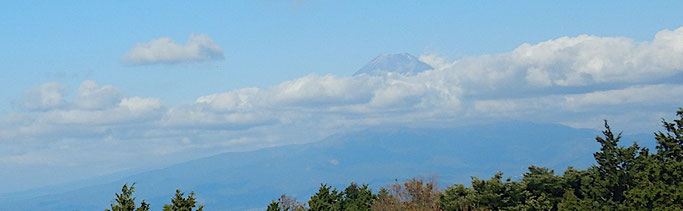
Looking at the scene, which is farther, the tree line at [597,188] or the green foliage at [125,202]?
the tree line at [597,188]

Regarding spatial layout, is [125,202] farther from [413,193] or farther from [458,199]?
[413,193]

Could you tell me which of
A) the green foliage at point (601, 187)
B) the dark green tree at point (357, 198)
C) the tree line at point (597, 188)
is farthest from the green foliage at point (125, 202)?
the dark green tree at point (357, 198)

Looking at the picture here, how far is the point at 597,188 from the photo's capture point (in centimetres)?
3145

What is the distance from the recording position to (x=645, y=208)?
29.0m

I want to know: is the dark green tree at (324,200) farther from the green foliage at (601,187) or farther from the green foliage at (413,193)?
the green foliage at (413,193)

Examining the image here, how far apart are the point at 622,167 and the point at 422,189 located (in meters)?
17.6

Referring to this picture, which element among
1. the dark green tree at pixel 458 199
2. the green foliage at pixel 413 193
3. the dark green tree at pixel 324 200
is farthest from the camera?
the green foliage at pixel 413 193

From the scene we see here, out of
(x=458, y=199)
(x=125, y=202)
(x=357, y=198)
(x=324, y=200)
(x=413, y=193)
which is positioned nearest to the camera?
(x=125, y=202)

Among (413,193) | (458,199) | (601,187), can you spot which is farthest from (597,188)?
(413,193)

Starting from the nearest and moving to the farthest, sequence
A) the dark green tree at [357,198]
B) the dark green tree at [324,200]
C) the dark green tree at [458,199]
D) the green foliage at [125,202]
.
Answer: the green foliage at [125,202], the dark green tree at [458,199], the dark green tree at [324,200], the dark green tree at [357,198]

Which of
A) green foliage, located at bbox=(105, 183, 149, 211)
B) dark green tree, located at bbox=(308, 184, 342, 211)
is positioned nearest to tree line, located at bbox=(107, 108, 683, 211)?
green foliage, located at bbox=(105, 183, 149, 211)

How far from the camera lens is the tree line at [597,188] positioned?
94.4 ft

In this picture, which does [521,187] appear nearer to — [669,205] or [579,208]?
[579,208]

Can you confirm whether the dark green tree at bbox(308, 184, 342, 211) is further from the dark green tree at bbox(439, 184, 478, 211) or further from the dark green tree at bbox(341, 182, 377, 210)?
the dark green tree at bbox(439, 184, 478, 211)
